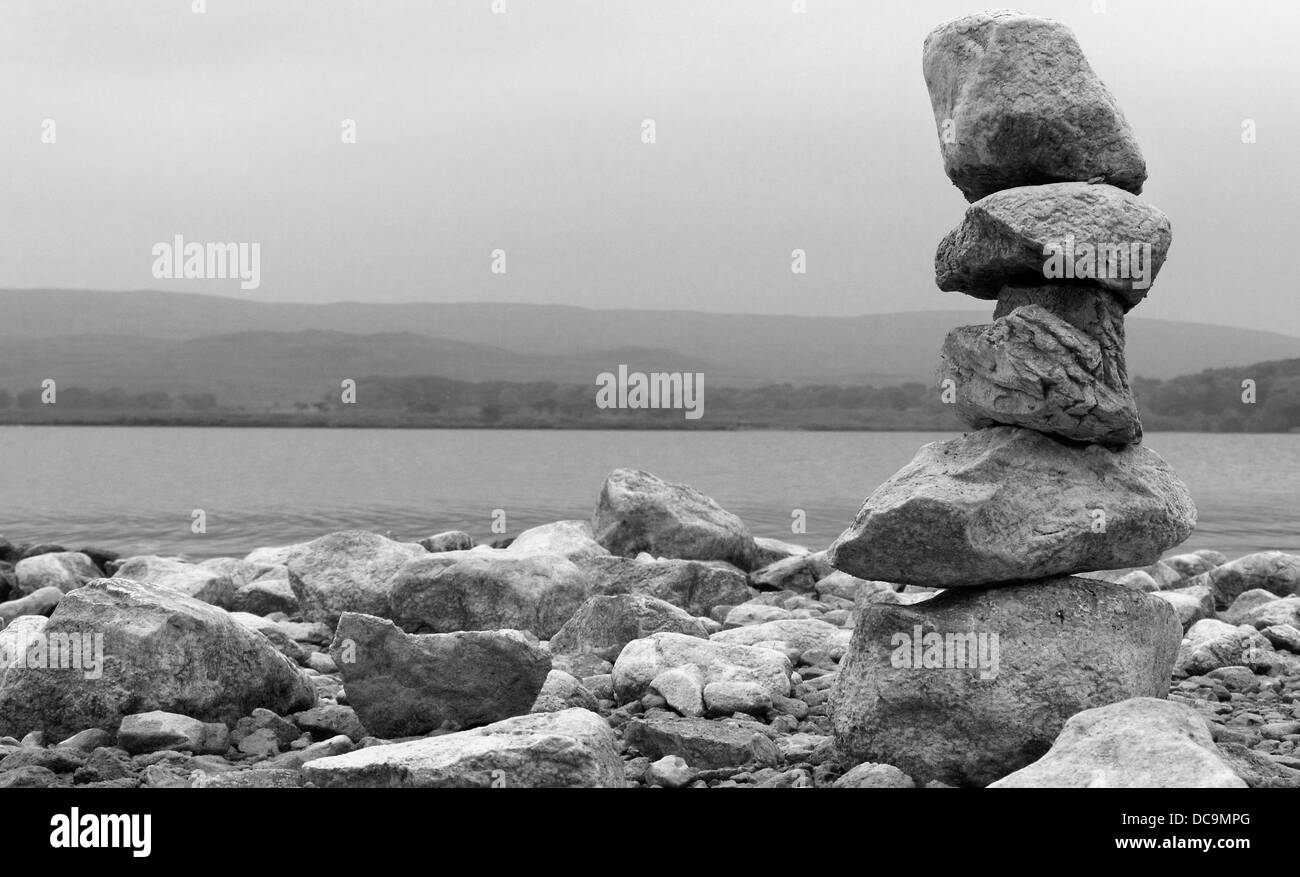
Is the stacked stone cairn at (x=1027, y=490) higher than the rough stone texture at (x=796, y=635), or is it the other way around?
the stacked stone cairn at (x=1027, y=490)

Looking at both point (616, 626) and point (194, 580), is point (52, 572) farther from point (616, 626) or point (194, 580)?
point (616, 626)

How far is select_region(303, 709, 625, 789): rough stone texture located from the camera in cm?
697

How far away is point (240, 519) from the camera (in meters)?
36.7

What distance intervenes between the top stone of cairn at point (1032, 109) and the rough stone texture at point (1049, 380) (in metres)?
1.12

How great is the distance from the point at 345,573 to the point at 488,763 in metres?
8.42

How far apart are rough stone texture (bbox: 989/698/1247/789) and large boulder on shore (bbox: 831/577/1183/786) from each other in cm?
86

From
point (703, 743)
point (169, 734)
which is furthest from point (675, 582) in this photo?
A: point (169, 734)

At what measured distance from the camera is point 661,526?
62.1 feet

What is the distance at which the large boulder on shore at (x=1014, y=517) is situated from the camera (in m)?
8.19

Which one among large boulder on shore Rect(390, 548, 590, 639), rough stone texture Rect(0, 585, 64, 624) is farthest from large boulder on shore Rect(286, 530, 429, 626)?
rough stone texture Rect(0, 585, 64, 624)

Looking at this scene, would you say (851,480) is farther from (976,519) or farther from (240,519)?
(976,519)

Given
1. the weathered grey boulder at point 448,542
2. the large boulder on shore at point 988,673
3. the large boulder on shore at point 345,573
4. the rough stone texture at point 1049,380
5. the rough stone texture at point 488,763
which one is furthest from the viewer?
the weathered grey boulder at point 448,542

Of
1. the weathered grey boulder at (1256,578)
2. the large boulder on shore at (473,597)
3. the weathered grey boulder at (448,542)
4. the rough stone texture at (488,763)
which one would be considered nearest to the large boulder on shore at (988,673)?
the rough stone texture at (488,763)

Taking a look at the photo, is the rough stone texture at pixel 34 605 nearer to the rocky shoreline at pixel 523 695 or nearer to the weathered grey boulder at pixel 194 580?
the weathered grey boulder at pixel 194 580
